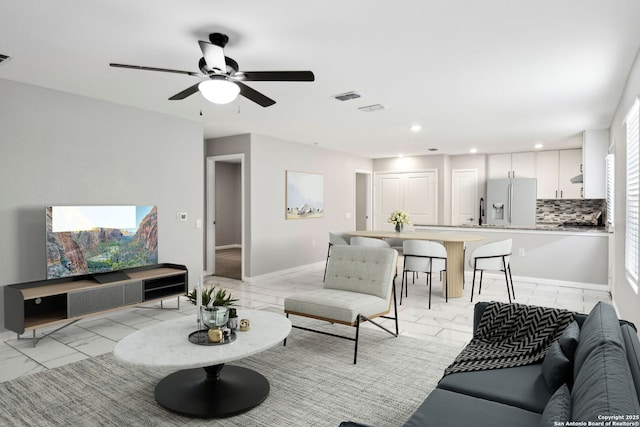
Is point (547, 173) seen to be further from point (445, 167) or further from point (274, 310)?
point (274, 310)

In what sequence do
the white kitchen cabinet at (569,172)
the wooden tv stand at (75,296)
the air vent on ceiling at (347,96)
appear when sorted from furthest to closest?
1. the white kitchen cabinet at (569,172)
2. the air vent on ceiling at (347,96)
3. the wooden tv stand at (75,296)

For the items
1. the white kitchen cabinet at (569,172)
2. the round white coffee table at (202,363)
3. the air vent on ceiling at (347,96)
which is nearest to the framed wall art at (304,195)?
the air vent on ceiling at (347,96)

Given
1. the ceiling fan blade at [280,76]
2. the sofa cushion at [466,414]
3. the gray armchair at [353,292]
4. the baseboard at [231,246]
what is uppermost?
the ceiling fan blade at [280,76]

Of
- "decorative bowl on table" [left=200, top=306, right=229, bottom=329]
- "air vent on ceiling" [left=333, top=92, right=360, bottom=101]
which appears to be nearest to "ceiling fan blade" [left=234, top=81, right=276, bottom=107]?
"air vent on ceiling" [left=333, top=92, right=360, bottom=101]

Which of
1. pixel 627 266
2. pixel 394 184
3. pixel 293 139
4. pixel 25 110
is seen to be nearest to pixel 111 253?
pixel 25 110

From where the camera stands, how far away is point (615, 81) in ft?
12.8

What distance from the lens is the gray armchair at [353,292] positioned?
3.41 metres

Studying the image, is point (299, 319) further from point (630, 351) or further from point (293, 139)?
point (293, 139)

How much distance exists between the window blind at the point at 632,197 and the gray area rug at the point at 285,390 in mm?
1646

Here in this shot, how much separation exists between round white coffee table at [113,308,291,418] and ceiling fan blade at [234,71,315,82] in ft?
5.66

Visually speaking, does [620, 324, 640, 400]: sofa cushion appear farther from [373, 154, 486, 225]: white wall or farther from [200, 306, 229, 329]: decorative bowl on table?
[373, 154, 486, 225]: white wall

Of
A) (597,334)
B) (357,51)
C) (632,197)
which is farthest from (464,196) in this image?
(597,334)

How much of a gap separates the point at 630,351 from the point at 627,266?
2621 mm

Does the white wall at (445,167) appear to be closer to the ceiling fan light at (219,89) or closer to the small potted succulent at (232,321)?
the ceiling fan light at (219,89)
